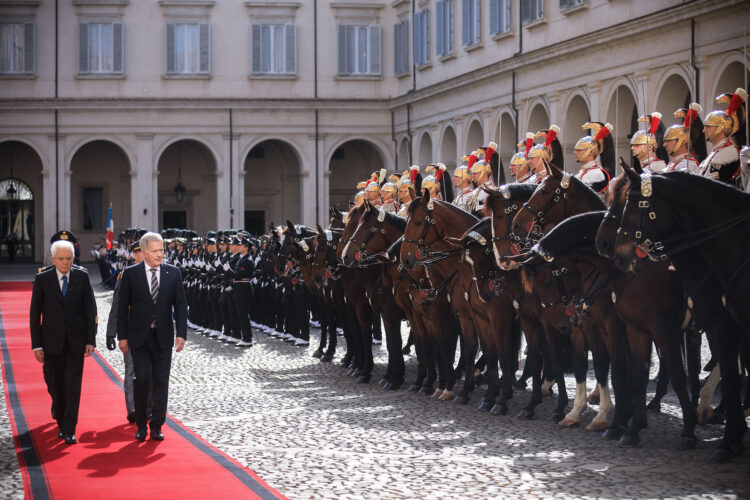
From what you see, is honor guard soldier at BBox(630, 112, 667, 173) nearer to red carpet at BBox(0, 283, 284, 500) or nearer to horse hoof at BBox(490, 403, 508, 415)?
horse hoof at BBox(490, 403, 508, 415)

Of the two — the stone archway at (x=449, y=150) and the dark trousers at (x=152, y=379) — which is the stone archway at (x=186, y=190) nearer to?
the stone archway at (x=449, y=150)

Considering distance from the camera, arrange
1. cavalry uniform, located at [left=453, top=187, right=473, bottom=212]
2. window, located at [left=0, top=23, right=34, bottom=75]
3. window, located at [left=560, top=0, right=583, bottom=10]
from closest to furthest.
Answer: cavalry uniform, located at [left=453, top=187, right=473, bottom=212] < window, located at [left=560, top=0, right=583, bottom=10] < window, located at [left=0, top=23, right=34, bottom=75]

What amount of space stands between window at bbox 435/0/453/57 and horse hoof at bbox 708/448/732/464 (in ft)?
99.1

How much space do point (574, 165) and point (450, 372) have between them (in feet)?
57.1

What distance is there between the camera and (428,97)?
40.6 meters

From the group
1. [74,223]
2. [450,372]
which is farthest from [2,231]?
[450,372]

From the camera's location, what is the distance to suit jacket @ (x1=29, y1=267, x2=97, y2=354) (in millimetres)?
10438

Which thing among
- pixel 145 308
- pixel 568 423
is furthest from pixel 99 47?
pixel 568 423

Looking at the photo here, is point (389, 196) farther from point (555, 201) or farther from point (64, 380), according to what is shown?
point (64, 380)

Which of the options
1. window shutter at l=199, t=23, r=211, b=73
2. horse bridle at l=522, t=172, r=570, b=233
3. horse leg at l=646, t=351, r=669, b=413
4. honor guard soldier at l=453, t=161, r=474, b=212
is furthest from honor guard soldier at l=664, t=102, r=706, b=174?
window shutter at l=199, t=23, r=211, b=73

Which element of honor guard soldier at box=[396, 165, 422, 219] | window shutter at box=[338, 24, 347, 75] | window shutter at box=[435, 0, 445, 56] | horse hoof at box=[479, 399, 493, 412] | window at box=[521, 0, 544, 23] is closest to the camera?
horse hoof at box=[479, 399, 493, 412]

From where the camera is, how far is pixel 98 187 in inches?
1945

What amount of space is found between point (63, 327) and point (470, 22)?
27.5m

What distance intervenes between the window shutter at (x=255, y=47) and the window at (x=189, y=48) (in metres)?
1.69
